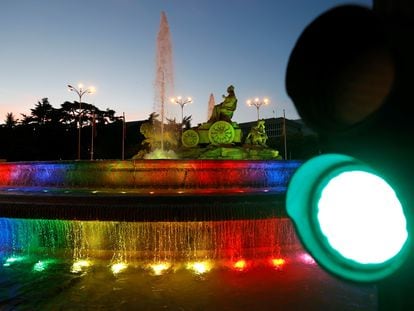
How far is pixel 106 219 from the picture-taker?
902cm

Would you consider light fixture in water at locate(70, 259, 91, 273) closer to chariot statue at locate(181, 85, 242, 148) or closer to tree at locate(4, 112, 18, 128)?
chariot statue at locate(181, 85, 242, 148)

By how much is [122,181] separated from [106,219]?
457cm

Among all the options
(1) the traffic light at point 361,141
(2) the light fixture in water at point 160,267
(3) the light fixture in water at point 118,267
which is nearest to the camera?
(1) the traffic light at point 361,141

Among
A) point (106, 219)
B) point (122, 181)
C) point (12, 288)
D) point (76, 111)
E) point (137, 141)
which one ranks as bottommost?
point (12, 288)

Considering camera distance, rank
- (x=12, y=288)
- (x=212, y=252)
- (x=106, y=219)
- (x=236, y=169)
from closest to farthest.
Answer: (x=12, y=288) < (x=106, y=219) < (x=212, y=252) < (x=236, y=169)

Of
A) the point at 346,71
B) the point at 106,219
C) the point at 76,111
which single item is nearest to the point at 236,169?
the point at 106,219

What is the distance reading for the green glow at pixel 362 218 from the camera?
99 cm

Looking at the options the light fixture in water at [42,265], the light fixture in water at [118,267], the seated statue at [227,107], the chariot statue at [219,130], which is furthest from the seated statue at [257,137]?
the light fixture in water at [42,265]

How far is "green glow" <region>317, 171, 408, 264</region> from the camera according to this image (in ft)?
3.24

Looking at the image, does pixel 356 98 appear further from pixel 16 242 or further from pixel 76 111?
pixel 76 111

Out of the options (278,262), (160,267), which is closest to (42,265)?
(160,267)

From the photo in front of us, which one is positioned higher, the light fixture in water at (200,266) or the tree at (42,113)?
the tree at (42,113)

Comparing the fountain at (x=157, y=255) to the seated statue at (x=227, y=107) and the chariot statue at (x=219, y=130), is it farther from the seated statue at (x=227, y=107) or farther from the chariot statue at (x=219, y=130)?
the seated statue at (x=227, y=107)

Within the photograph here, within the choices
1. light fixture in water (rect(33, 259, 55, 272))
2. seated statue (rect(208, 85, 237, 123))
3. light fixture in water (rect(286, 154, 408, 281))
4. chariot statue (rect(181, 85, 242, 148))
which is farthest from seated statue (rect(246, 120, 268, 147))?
light fixture in water (rect(286, 154, 408, 281))
